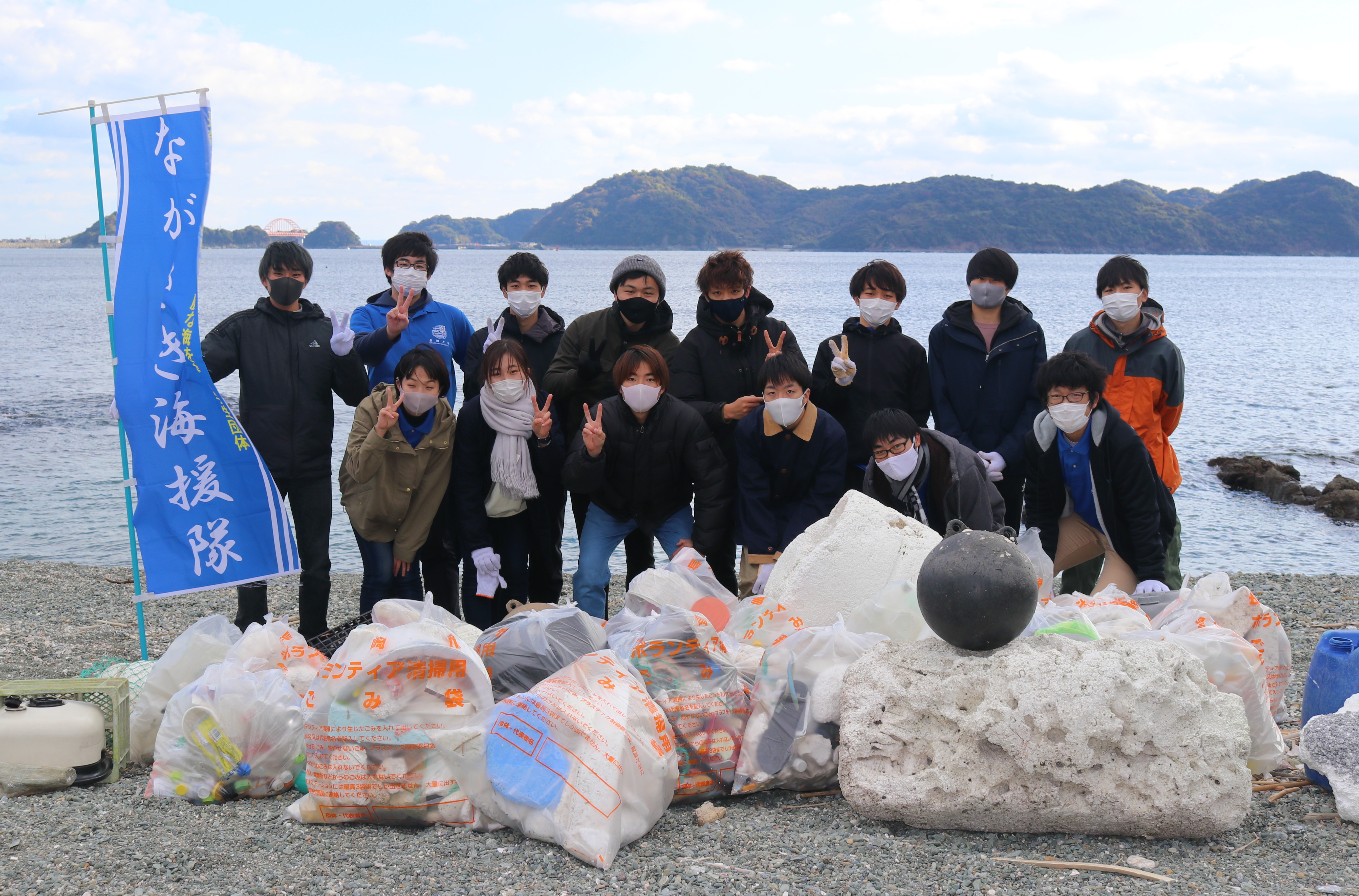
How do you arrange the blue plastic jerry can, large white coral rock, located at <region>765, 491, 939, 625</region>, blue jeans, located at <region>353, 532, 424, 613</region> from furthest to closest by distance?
blue jeans, located at <region>353, 532, 424, 613</region> → large white coral rock, located at <region>765, 491, 939, 625</region> → the blue plastic jerry can

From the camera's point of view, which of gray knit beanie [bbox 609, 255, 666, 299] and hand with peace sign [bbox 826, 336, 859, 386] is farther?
gray knit beanie [bbox 609, 255, 666, 299]

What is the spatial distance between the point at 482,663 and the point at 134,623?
5519 mm

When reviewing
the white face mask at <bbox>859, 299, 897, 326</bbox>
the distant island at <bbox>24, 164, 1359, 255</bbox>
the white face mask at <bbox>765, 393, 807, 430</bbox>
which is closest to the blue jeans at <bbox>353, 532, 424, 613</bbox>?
the white face mask at <bbox>765, 393, 807, 430</bbox>

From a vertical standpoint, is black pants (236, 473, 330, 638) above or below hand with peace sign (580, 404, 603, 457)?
below

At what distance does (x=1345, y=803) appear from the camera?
12.1ft

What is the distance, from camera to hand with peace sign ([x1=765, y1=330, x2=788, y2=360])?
5.90 m

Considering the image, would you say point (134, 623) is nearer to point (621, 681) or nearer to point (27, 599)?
point (27, 599)

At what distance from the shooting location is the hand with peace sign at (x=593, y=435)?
18.2ft

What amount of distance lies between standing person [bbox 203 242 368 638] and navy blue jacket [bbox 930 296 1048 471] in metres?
3.67

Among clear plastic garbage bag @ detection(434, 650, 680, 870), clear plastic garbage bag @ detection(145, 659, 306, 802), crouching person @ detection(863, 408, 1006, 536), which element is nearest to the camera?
clear plastic garbage bag @ detection(434, 650, 680, 870)

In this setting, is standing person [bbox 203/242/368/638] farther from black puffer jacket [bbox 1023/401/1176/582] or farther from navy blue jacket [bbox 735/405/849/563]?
black puffer jacket [bbox 1023/401/1176/582]

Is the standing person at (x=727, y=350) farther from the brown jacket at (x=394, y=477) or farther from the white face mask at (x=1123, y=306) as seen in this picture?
the white face mask at (x=1123, y=306)

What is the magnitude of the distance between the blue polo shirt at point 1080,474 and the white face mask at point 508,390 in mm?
3131

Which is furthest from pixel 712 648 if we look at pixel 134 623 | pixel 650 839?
pixel 134 623
